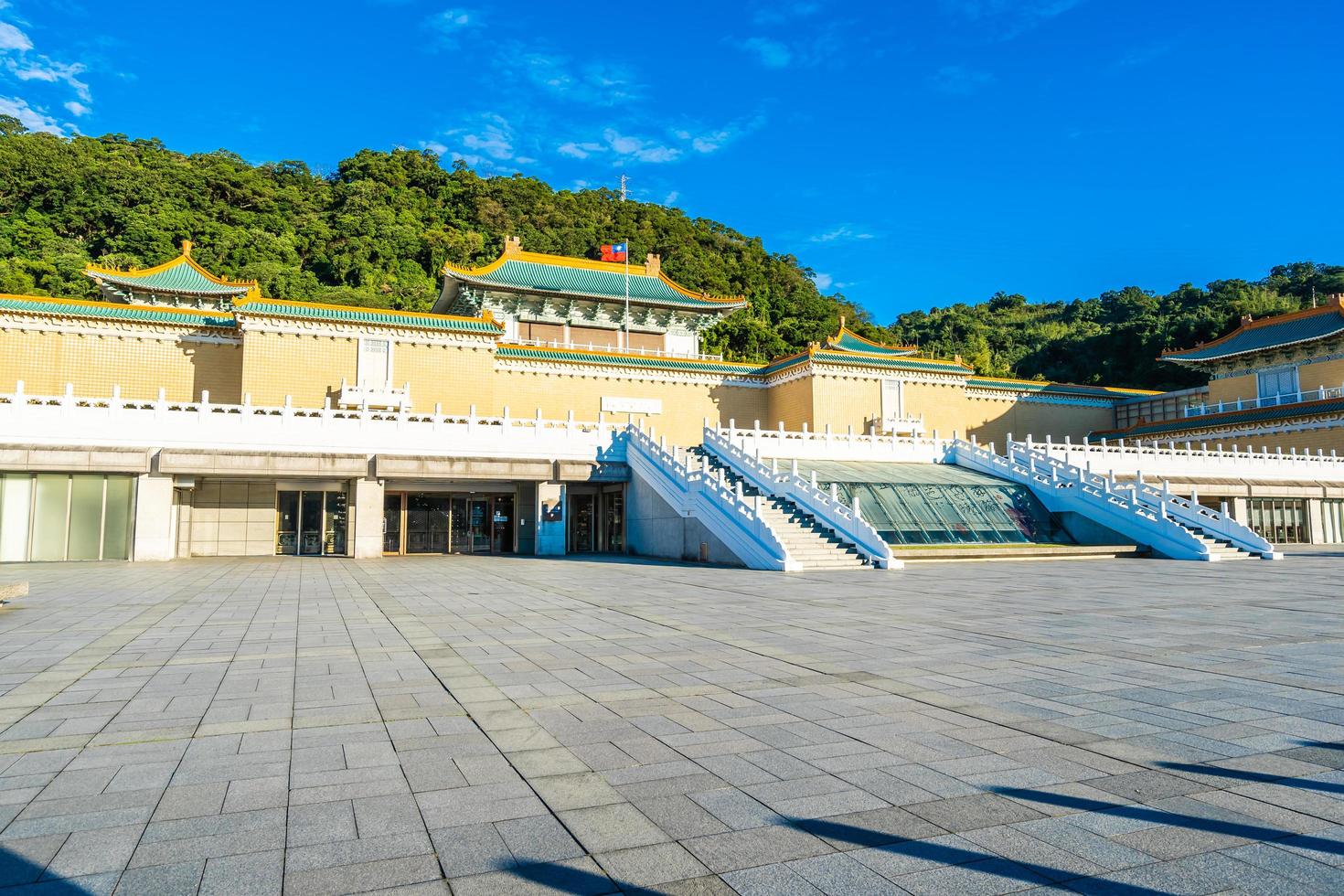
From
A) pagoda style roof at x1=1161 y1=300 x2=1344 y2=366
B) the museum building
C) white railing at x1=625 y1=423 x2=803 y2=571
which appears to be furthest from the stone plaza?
pagoda style roof at x1=1161 y1=300 x2=1344 y2=366

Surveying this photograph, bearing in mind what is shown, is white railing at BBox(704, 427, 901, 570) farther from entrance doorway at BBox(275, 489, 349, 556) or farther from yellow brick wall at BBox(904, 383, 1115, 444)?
yellow brick wall at BBox(904, 383, 1115, 444)

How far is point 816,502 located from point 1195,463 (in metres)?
20.1

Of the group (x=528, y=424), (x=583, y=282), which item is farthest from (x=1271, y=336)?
(x=528, y=424)

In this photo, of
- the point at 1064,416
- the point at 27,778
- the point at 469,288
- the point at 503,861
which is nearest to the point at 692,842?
the point at 503,861

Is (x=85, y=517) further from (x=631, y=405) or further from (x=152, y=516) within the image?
(x=631, y=405)

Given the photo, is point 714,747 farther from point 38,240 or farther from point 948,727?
point 38,240

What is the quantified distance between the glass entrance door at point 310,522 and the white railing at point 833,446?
12.7 m

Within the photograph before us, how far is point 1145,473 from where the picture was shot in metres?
30.6

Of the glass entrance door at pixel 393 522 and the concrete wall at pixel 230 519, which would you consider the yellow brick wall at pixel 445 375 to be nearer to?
the glass entrance door at pixel 393 522

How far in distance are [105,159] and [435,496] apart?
53.1m

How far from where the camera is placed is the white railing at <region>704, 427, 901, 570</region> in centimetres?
1842

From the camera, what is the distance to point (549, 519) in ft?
81.5

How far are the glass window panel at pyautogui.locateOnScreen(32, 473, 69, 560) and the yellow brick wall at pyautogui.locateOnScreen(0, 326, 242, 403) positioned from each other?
7.19 metres

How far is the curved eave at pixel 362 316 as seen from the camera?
27953 mm
